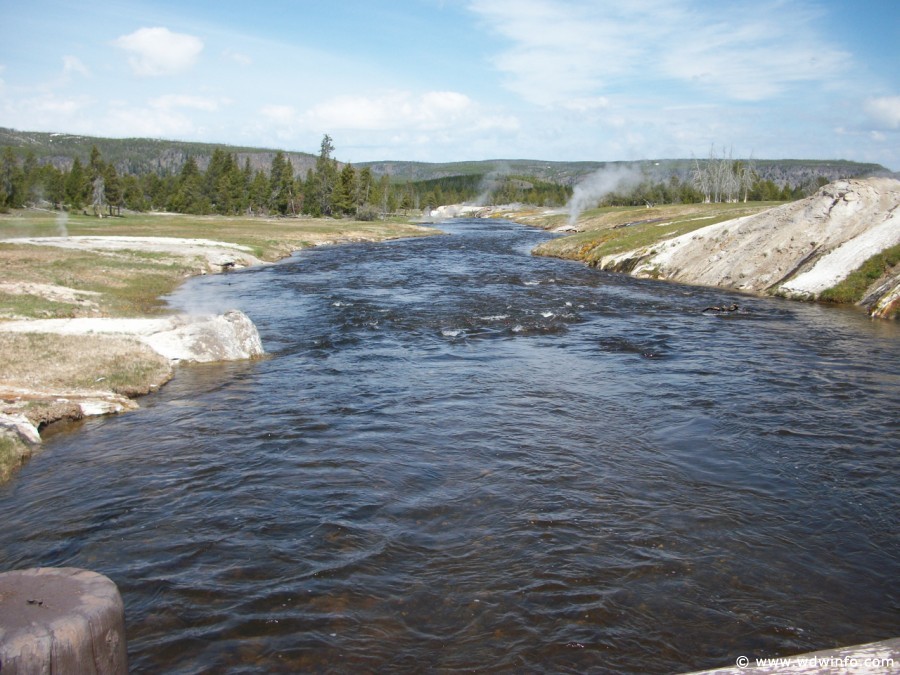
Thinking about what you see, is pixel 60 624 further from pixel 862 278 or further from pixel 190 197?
pixel 190 197

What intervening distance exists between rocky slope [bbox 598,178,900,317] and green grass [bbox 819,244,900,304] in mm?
309

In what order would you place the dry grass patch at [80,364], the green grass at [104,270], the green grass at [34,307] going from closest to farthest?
1. the dry grass patch at [80,364]
2. the green grass at [34,307]
3. the green grass at [104,270]

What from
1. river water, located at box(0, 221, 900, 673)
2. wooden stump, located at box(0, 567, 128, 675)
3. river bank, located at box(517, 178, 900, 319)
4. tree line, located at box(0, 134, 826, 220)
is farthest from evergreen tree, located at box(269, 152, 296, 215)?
wooden stump, located at box(0, 567, 128, 675)

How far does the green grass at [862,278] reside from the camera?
102 feet

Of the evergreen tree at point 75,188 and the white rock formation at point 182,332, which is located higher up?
the evergreen tree at point 75,188

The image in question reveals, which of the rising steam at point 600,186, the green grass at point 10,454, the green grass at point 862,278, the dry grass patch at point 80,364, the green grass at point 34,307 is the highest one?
the rising steam at point 600,186

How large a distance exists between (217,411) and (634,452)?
9.37 metres

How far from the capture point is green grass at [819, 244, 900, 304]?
3098 cm

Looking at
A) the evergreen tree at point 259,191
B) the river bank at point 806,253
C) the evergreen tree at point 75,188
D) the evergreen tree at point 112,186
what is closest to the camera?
the river bank at point 806,253

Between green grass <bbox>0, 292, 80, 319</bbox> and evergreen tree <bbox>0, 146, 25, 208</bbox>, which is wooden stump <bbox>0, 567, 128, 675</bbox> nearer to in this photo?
green grass <bbox>0, 292, 80, 319</bbox>

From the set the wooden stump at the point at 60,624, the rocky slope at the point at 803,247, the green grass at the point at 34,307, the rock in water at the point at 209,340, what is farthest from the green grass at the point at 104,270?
the rocky slope at the point at 803,247

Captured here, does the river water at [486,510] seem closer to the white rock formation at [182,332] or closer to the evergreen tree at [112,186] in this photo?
the white rock formation at [182,332]

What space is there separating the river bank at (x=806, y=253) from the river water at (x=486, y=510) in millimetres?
12196

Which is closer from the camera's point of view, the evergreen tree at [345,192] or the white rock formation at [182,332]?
the white rock formation at [182,332]
